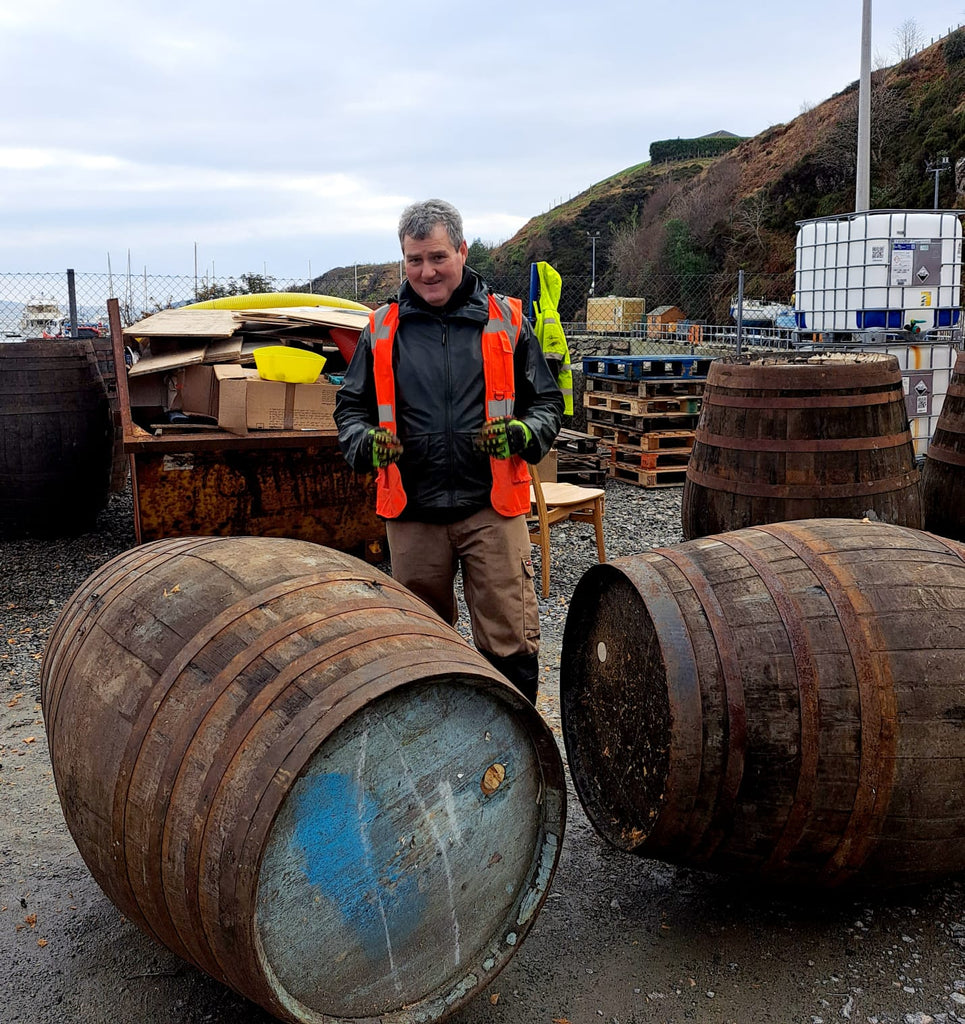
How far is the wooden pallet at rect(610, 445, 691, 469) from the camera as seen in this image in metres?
9.56

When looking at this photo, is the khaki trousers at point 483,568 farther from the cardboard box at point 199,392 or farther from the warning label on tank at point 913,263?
the warning label on tank at point 913,263

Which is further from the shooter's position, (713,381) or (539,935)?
(713,381)

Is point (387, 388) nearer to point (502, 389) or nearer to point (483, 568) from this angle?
point (502, 389)

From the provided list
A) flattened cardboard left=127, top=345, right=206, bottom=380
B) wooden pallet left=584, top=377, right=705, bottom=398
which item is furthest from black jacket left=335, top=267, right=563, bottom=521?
wooden pallet left=584, top=377, right=705, bottom=398

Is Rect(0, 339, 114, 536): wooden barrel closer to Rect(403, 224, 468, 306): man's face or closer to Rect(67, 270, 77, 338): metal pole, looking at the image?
Rect(67, 270, 77, 338): metal pole

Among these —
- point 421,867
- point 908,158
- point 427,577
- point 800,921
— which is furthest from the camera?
point 908,158

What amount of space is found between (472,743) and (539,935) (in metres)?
0.97

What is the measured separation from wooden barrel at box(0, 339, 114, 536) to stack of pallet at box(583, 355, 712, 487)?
4.95 m

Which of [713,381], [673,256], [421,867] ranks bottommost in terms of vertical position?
[421,867]

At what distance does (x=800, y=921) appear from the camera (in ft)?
9.40

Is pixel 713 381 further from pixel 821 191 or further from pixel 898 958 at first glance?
pixel 821 191

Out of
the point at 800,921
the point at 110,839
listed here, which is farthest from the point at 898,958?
the point at 110,839

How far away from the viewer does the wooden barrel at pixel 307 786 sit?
202 cm

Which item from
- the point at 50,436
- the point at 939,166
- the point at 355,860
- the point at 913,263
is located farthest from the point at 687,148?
the point at 355,860
